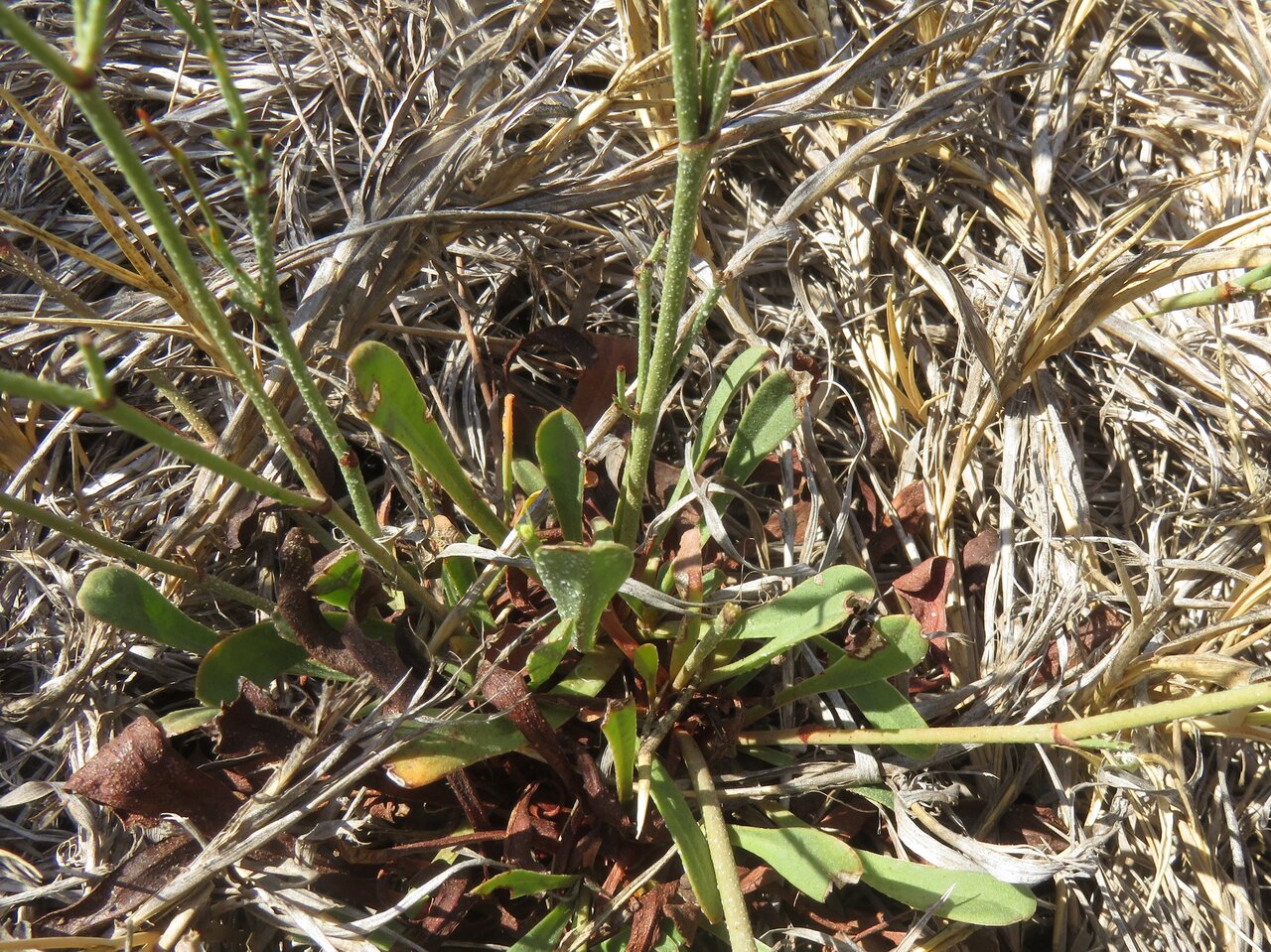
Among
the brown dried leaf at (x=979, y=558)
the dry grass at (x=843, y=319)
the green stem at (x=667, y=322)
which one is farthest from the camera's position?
the brown dried leaf at (x=979, y=558)

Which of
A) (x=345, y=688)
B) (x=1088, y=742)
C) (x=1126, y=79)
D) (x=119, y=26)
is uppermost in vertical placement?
(x=119, y=26)

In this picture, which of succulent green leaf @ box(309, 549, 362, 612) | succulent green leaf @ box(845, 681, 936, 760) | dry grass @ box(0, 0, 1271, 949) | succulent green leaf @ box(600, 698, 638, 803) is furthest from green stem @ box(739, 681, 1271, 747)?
succulent green leaf @ box(309, 549, 362, 612)

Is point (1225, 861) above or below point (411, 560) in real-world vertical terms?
below

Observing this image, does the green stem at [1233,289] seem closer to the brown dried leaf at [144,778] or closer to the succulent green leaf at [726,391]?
the succulent green leaf at [726,391]

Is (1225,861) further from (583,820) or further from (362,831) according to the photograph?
(362,831)

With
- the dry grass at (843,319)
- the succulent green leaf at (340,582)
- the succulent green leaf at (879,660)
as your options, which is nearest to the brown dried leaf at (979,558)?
the dry grass at (843,319)

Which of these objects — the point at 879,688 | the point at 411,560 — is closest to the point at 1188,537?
the point at 879,688

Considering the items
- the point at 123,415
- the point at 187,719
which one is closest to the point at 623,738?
the point at 187,719
